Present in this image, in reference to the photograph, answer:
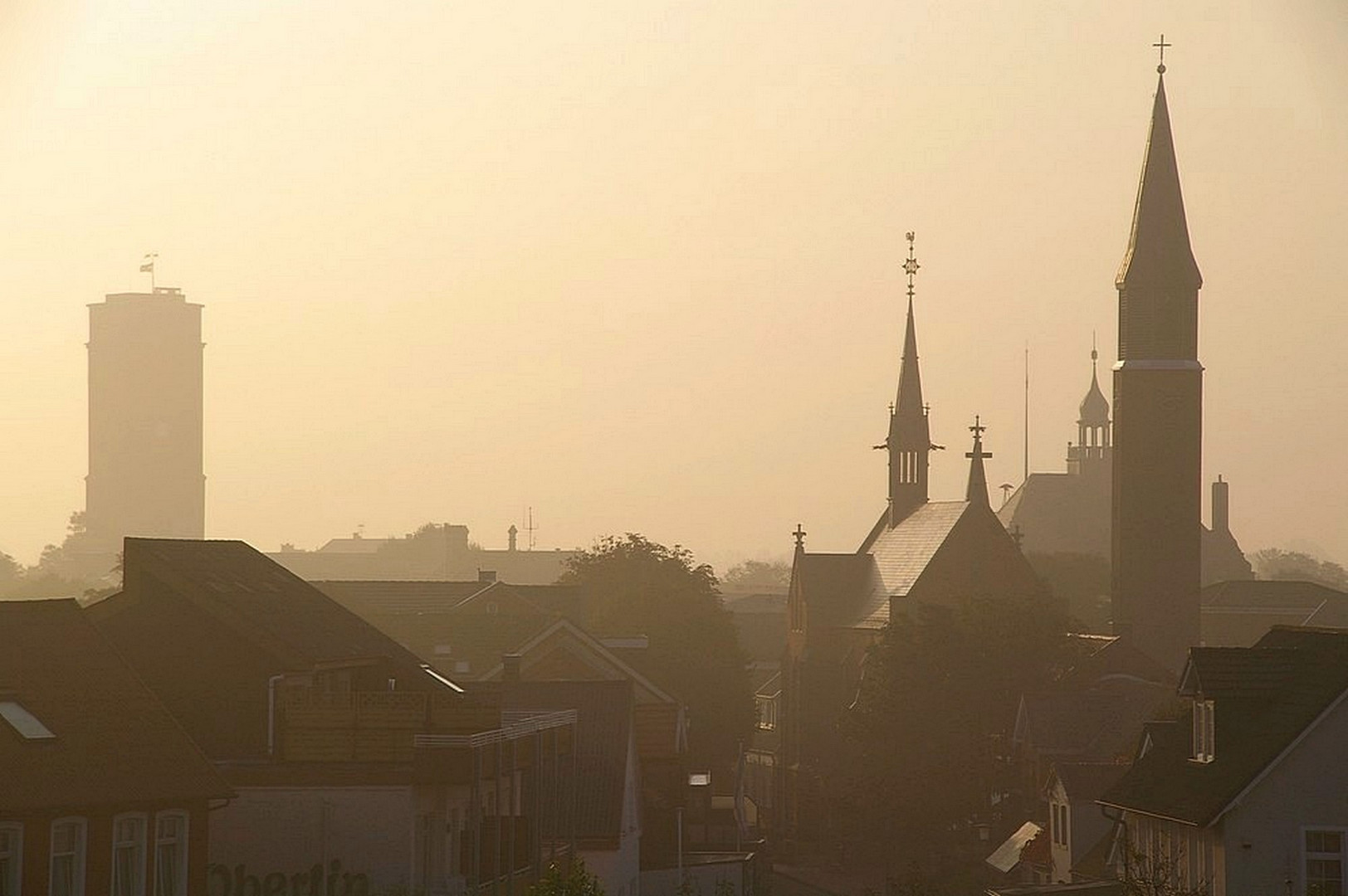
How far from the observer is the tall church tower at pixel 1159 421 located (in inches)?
4245

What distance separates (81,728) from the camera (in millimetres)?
33750

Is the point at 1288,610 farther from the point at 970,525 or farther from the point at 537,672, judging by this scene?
the point at 537,672

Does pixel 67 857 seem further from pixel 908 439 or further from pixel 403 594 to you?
pixel 908 439

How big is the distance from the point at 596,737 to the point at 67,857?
849 inches

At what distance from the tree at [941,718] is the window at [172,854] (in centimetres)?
4884

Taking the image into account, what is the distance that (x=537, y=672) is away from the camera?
69.3 m

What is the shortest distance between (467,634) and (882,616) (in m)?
49.6

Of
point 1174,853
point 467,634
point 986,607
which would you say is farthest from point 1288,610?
point 1174,853

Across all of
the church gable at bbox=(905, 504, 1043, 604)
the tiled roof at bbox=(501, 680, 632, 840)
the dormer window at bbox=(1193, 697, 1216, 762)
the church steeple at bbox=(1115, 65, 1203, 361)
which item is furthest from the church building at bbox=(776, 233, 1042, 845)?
the dormer window at bbox=(1193, 697, 1216, 762)

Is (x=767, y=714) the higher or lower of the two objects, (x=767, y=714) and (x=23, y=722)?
the lower

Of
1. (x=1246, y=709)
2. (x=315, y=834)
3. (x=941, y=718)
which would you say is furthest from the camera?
(x=941, y=718)

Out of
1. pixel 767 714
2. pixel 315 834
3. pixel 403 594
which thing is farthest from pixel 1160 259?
pixel 315 834

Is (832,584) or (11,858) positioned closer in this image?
(11,858)

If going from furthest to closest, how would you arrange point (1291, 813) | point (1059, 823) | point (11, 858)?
point (1059, 823), point (1291, 813), point (11, 858)
